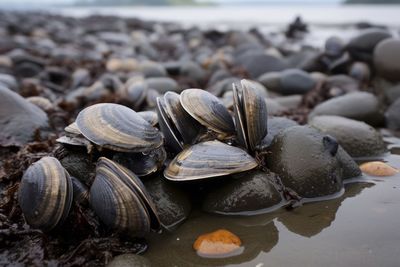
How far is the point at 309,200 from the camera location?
10.00 ft

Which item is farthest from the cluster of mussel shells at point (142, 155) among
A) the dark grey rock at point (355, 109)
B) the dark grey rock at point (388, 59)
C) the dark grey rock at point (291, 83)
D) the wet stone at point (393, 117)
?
the dark grey rock at point (388, 59)

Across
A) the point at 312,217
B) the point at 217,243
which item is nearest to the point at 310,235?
the point at 312,217

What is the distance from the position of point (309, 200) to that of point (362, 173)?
720 millimetres

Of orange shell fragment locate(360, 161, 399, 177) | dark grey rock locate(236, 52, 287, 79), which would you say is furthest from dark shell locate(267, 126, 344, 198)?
dark grey rock locate(236, 52, 287, 79)

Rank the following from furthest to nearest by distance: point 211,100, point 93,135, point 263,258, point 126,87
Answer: point 126,87
point 211,100
point 93,135
point 263,258

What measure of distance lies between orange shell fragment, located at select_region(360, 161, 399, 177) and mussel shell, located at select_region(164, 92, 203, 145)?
58.5 inches

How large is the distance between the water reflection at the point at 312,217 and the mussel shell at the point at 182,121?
92cm

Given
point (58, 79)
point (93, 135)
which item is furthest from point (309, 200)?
point (58, 79)

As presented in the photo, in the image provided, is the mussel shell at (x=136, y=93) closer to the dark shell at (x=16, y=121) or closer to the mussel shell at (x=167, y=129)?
the dark shell at (x=16, y=121)

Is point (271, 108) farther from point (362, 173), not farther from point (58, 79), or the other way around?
point (58, 79)

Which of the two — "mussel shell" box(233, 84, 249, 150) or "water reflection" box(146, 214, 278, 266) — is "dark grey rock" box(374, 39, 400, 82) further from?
"water reflection" box(146, 214, 278, 266)

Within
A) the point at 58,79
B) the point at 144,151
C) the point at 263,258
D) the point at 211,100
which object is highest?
the point at 211,100

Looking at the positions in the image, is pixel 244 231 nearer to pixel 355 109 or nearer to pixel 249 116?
pixel 249 116

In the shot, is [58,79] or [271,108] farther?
[58,79]
